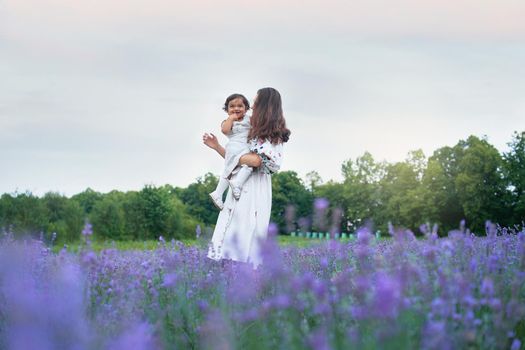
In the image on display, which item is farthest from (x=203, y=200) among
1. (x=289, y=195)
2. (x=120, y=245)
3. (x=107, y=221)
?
(x=120, y=245)

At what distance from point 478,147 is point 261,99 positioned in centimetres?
3094

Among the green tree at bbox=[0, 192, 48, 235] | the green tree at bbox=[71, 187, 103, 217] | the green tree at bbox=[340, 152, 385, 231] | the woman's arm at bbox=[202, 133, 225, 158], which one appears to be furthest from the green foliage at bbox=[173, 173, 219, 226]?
the woman's arm at bbox=[202, 133, 225, 158]

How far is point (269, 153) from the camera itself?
539cm

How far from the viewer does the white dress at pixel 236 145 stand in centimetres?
553

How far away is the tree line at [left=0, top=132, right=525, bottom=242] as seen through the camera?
16.8 metres

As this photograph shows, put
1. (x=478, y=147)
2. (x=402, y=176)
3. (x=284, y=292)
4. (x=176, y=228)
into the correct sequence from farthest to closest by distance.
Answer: (x=402, y=176) → (x=478, y=147) → (x=176, y=228) → (x=284, y=292)

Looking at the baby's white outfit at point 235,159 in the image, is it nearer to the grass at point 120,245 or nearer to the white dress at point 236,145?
the white dress at point 236,145

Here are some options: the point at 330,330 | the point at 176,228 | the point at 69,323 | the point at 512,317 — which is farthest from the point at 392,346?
the point at 176,228

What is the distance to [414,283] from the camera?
2717 millimetres

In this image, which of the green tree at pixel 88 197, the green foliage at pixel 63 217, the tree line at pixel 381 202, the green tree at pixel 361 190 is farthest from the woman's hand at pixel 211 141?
the green tree at pixel 88 197

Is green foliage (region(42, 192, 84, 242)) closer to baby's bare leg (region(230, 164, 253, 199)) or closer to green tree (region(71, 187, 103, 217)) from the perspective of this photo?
baby's bare leg (region(230, 164, 253, 199))

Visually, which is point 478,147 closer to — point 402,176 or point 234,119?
point 402,176

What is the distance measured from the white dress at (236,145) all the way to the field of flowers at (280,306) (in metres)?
1.43

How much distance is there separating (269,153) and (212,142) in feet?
2.99
